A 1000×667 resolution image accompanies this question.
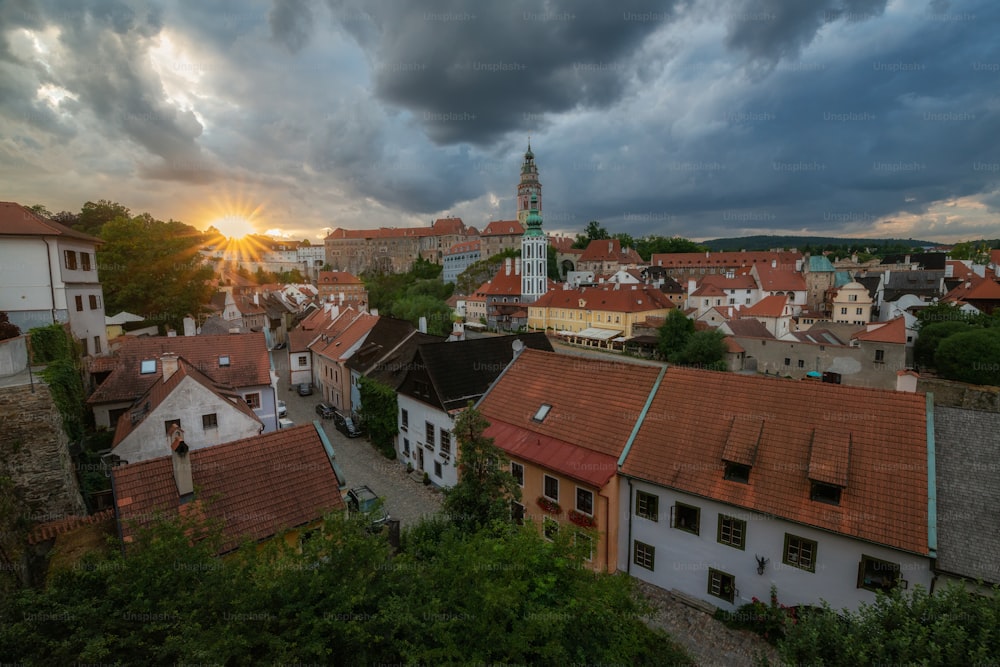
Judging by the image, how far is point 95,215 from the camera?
45969 millimetres

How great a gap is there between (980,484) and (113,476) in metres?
19.6

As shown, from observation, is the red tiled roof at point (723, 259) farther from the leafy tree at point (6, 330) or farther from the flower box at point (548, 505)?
the leafy tree at point (6, 330)

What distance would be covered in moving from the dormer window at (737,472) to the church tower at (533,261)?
2590 inches

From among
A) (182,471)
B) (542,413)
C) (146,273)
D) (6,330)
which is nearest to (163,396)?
(6,330)

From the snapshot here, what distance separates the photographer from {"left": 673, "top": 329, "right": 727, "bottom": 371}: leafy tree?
44500 millimetres

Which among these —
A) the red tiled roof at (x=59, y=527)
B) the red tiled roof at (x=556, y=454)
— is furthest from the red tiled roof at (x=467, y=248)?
the red tiled roof at (x=59, y=527)

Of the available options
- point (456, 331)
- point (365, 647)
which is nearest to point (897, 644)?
point (365, 647)

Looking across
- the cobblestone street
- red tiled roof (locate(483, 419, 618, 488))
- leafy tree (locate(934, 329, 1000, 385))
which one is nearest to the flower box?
red tiled roof (locate(483, 419, 618, 488))

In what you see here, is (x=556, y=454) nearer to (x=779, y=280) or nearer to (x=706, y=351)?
(x=706, y=351)

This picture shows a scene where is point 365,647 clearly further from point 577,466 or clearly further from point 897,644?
point 577,466

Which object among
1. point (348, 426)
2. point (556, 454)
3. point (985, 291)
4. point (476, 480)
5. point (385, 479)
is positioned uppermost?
point (985, 291)

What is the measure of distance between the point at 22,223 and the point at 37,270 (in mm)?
2029

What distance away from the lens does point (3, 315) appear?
16.4m

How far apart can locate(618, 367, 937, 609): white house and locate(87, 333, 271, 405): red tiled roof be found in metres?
17.6
